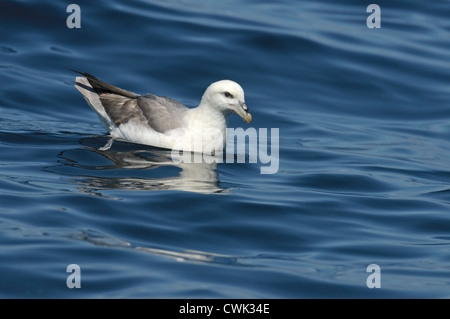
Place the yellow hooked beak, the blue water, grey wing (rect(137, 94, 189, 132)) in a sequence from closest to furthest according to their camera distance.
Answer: the blue water
the yellow hooked beak
grey wing (rect(137, 94, 189, 132))

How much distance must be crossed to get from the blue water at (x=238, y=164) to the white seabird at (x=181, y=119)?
26 cm

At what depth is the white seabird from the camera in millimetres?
8828

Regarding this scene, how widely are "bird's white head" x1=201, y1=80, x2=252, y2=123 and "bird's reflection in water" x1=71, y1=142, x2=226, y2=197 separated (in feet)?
2.00

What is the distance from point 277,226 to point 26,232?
223 centimetres

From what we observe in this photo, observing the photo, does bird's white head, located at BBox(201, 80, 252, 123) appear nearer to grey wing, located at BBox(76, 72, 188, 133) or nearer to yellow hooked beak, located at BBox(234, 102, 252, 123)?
yellow hooked beak, located at BBox(234, 102, 252, 123)

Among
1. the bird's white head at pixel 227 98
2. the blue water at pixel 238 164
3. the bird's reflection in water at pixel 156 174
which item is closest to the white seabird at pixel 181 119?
the bird's white head at pixel 227 98

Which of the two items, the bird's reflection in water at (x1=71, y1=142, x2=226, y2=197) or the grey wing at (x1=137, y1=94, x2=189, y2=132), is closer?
the bird's reflection in water at (x1=71, y1=142, x2=226, y2=197)

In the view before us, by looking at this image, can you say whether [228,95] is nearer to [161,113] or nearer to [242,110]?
[242,110]

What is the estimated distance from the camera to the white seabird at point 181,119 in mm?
8828

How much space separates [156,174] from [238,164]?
4.13ft

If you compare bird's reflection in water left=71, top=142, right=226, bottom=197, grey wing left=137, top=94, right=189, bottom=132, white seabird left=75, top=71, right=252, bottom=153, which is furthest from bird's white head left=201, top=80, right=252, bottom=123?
bird's reflection in water left=71, top=142, right=226, bottom=197

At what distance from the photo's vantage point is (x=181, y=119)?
29.7ft

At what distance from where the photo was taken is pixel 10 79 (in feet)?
38.5

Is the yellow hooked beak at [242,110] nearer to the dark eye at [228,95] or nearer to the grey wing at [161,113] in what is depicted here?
the dark eye at [228,95]
